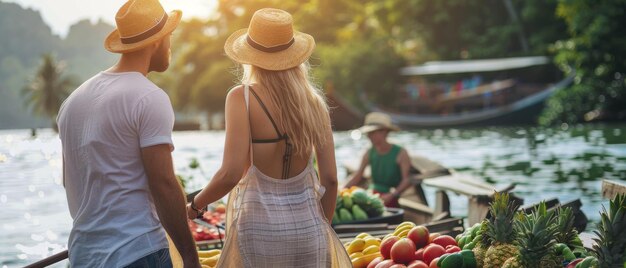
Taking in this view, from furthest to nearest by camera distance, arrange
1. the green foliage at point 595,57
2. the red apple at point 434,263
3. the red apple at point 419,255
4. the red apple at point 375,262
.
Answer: the green foliage at point 595,57
the red apple at point 375,262
the red apple at point 419,255
the red apple at point 434,263

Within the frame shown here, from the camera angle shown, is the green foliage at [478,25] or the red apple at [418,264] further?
the green foliage at [478,25]

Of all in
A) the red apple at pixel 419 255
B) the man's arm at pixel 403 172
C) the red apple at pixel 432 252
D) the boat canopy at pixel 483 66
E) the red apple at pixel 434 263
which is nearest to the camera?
the red apple at pixel 434 263

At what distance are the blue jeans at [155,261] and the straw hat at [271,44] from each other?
2.87ft

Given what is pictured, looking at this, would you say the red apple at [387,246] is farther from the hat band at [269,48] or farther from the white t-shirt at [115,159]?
the white t-shirt at [115,159]

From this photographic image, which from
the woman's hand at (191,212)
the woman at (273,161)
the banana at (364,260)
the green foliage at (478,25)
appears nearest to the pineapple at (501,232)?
the woman at (273,161)

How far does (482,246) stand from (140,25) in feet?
7.04

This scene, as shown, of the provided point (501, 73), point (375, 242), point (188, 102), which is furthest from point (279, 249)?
point (188, 102)

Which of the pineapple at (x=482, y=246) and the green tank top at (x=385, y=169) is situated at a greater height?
the green tank top at (x=385, y=169)

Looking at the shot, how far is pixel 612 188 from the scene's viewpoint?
5344 mm

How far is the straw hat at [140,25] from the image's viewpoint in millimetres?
3094

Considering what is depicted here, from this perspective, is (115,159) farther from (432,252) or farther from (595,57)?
(595,57)

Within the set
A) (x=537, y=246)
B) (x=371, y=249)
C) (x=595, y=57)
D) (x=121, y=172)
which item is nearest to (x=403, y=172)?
(x=371, y=249)

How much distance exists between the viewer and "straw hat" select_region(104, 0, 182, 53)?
122 inches

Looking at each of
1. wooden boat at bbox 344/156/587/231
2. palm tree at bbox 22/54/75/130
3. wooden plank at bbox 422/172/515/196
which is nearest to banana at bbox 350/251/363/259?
wooden boat at bbox 344/156/587/231
